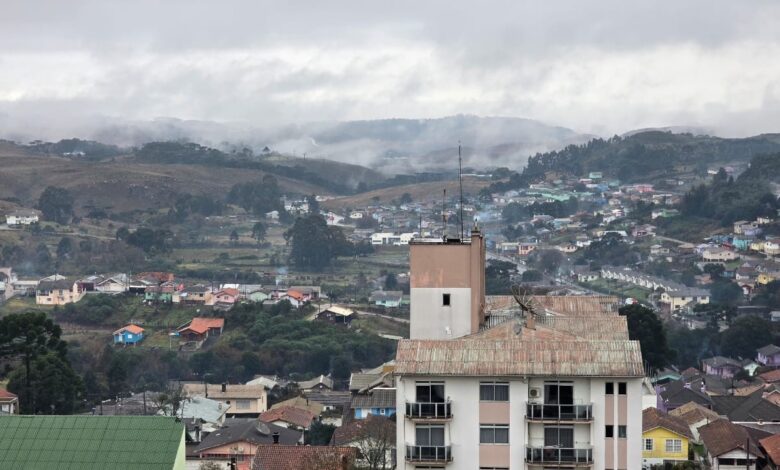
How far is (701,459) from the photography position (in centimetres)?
2995

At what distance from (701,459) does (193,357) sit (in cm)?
2681

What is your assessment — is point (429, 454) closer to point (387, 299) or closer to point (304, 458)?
Result: point (304, 458)

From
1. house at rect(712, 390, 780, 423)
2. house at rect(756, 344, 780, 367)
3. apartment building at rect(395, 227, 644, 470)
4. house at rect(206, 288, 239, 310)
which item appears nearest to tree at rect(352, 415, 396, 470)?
apartment building at rect(395, 227, 644, 470)

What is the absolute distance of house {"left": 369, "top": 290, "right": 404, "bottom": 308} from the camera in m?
67.9

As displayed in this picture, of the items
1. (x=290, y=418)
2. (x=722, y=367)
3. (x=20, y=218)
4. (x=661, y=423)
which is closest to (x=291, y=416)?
(x=290, y=418)

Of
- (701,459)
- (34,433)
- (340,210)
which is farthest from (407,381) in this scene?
(340,210)

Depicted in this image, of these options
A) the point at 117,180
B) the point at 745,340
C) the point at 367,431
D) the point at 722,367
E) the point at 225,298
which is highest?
the point at 117,180

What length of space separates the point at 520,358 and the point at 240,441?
17055 millimetres

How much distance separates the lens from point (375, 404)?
114 ft

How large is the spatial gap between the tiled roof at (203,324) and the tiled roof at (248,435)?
22860 mm

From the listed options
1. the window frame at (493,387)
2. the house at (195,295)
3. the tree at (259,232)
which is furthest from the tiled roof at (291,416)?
the tree at (259,232)

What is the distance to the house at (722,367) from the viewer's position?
51062 mm

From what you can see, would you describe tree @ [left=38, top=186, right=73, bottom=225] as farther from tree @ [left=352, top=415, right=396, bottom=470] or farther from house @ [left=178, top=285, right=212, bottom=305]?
tree @ [left=352, top=415, right=396, bottom=470]

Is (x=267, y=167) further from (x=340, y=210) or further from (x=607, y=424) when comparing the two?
(x=607, y=424)
